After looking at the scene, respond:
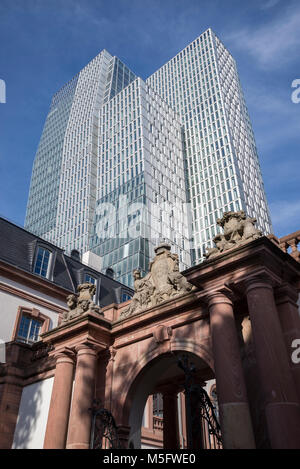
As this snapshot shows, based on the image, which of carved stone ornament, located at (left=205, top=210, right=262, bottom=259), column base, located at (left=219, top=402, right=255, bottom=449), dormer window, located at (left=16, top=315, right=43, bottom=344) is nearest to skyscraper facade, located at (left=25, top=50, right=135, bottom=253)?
dormer window, located at (left=16, top=315, right=43, bottom=344)

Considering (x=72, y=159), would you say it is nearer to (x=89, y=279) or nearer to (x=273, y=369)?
(x=89, y=279)

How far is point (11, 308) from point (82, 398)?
13.5 meters

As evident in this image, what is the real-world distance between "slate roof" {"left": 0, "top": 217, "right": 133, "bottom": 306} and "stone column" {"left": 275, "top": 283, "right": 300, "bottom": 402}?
18.7 metres

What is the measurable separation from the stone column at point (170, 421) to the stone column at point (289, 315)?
6490mm

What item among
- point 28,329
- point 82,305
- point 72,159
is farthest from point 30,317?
point 72,159

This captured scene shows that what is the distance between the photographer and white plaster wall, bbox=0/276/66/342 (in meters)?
23.2

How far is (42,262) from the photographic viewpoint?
Result: 1087 inches

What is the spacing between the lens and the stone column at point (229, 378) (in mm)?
8547

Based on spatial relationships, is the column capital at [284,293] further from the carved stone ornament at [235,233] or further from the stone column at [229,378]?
the carved stone ornament at [235,233]

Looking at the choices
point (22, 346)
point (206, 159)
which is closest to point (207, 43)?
point (206, 159)

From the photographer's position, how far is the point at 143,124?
9494cm

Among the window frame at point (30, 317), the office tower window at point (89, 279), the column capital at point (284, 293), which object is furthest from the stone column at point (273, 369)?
the office tower window at point (89, 279)

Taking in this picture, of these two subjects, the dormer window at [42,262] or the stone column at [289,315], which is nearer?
the stone column at [289,315]

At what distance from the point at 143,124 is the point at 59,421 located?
289 feet
